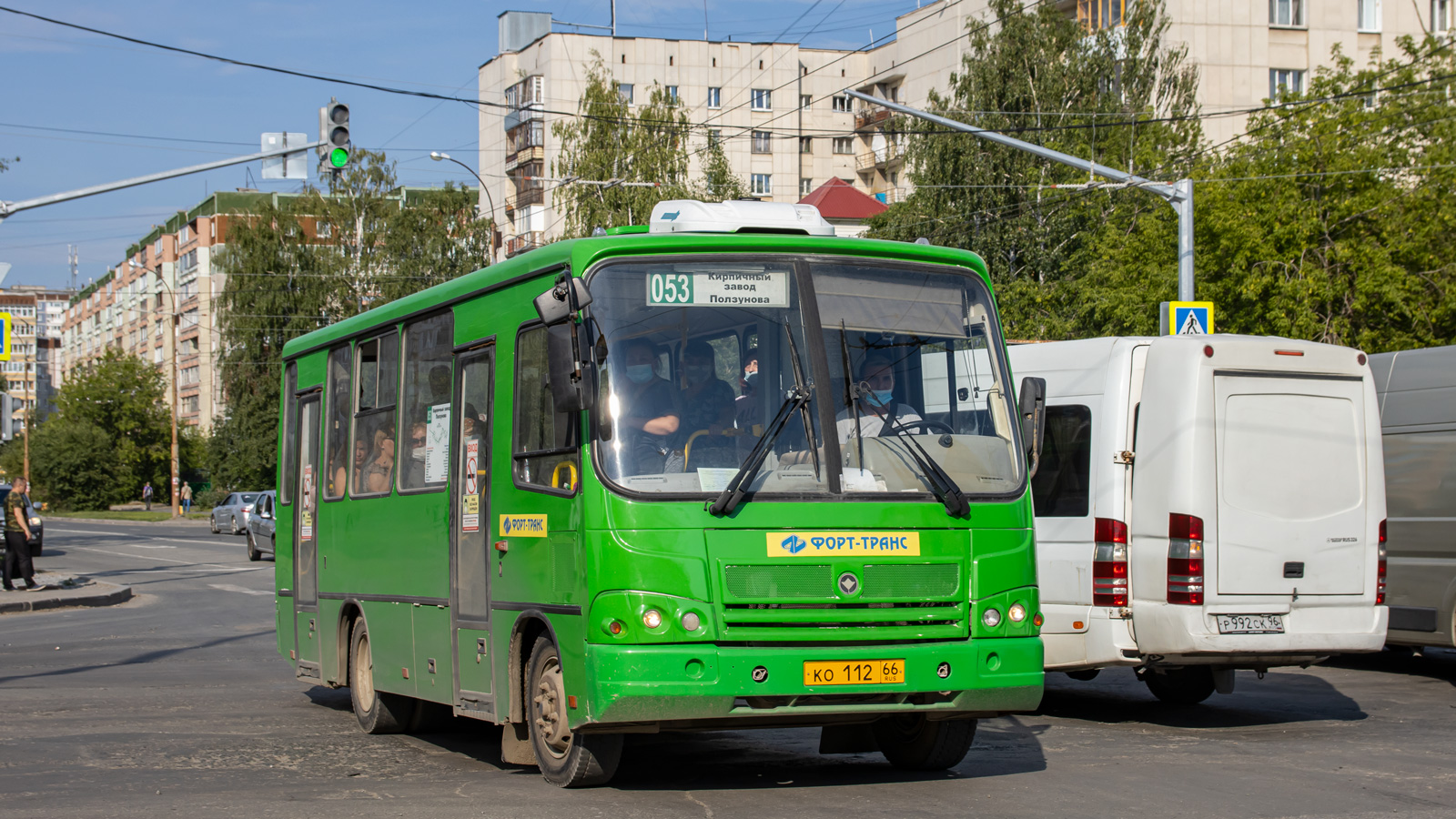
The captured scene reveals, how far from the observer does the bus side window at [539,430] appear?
303 inches

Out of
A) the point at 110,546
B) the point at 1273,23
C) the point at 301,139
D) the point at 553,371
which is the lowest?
the point at 110,546

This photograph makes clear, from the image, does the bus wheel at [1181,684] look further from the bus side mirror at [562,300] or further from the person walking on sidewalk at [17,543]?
the person walking on sidewalk at [17,543]

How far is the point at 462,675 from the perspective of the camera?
8992 mm

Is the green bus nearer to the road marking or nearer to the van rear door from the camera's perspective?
the van rear door

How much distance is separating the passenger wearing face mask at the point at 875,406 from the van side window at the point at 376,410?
12.3ft

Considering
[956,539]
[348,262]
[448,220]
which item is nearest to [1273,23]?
[448,220]

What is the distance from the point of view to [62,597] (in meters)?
22.9

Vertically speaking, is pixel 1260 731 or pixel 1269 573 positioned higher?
pixel 1269 573

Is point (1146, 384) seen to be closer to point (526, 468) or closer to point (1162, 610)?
point (1162, 610)

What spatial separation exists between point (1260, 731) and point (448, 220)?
2200 inches

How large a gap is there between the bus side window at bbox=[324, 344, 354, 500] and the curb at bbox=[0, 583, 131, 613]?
41.5 feet

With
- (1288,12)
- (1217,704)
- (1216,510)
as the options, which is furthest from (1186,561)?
(1288,12)

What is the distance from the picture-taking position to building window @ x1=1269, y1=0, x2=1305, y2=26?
183ft

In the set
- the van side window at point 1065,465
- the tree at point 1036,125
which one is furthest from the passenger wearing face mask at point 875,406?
the tree at point 1036,125
